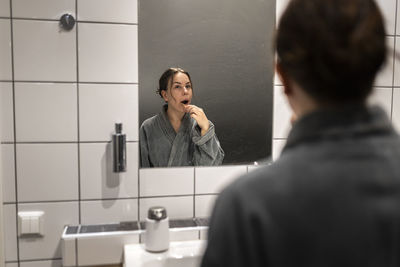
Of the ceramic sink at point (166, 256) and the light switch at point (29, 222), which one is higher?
the light switch at point (29, 222)

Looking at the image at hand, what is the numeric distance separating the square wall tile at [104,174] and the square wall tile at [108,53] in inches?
9.7

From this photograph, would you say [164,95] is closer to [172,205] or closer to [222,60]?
[222,60]

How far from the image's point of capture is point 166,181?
1368mm

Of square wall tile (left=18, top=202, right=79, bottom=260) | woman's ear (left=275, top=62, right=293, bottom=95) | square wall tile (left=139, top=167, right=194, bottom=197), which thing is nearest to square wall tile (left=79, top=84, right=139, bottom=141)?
square wall tile (left=139, top=167, right=194, bottom=197)

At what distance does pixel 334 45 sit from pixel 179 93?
0.97 meters

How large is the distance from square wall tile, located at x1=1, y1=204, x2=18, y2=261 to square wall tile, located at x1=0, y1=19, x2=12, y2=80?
45 cm

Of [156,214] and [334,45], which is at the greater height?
[334,45]

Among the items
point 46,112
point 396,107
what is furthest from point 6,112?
point 396,107

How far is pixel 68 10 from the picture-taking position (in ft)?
4.04

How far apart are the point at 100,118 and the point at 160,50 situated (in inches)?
12.9

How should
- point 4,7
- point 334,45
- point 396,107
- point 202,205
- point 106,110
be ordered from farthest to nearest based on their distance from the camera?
point 396,107, point 202,205, point 106,110, point 4,7, point 334,45

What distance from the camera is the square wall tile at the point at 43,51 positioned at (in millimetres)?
1213

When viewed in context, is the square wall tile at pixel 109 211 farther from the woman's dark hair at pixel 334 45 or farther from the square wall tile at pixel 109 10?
the woman's dark hair at pixel 334 45

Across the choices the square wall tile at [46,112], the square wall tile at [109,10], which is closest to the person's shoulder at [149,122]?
the square wall tile at [46,112]
